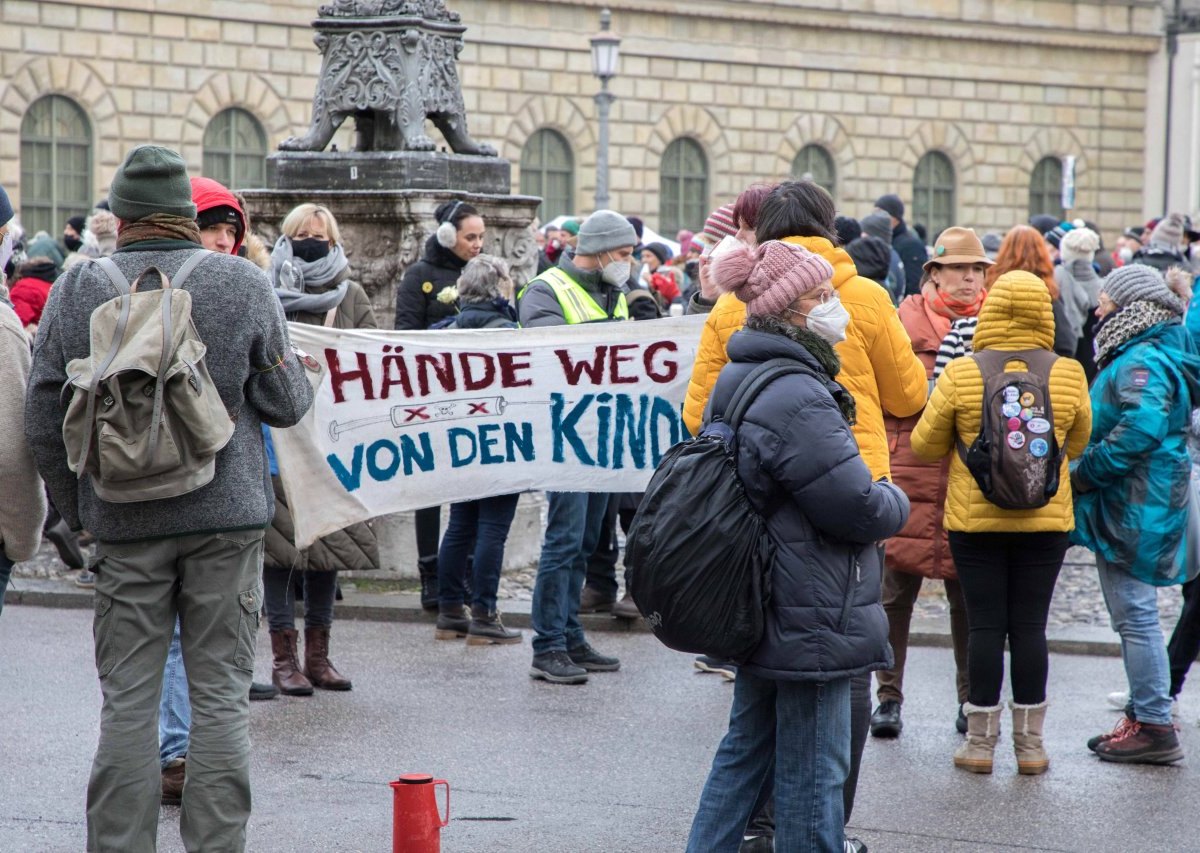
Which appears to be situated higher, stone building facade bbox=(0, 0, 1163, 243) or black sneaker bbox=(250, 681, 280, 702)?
stone building facade bbox=(0, 0, 1163, 243)

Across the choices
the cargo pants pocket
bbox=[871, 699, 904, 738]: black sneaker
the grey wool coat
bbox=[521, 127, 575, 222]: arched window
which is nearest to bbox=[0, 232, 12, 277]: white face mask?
the grey wool coat

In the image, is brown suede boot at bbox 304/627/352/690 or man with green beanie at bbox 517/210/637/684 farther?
man with green beanie at bbox 517/210/637/684

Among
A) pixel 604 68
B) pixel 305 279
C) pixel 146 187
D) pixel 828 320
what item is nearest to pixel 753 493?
pixel 828 320

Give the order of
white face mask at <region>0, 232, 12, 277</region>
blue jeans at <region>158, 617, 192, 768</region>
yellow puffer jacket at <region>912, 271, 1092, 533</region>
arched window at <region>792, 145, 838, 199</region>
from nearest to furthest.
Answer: white face mask at <region>0, 232, 12, 277</region> < blue jeans at <region>158, 617, 192, 768</region> < yellow puffer jacket at <region>912, 271, 1092, 533</region> < arched window at <region>792, 145, 838, 199</region>

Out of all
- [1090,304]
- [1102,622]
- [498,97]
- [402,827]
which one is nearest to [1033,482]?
[402,827]

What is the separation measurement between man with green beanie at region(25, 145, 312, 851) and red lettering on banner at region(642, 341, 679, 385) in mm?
3413

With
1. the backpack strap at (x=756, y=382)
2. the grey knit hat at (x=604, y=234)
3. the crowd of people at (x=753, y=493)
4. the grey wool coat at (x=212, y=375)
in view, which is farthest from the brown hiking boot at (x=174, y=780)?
the grey knit hat at (x=604, y=234)

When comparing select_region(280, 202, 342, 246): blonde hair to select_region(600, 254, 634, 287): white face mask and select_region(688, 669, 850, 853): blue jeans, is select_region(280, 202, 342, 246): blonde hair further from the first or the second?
select_region(688, 669, 850, 853): blue jeans

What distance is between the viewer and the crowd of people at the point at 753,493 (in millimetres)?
4543

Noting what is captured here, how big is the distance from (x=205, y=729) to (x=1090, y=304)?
32.3ft

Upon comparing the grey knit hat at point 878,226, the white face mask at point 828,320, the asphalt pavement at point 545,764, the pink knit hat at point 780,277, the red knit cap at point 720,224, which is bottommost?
the asphalt pavement at point 545,764

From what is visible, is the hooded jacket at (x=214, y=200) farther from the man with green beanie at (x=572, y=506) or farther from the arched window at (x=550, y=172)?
the arched window at (x=550, y=172)

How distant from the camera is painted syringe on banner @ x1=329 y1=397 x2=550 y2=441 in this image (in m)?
8.00

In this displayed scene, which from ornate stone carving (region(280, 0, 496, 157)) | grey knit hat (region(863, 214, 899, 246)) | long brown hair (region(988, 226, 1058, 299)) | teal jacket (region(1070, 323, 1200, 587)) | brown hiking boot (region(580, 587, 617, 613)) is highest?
ornate stone carving (region(280, 0, 496, 157))
